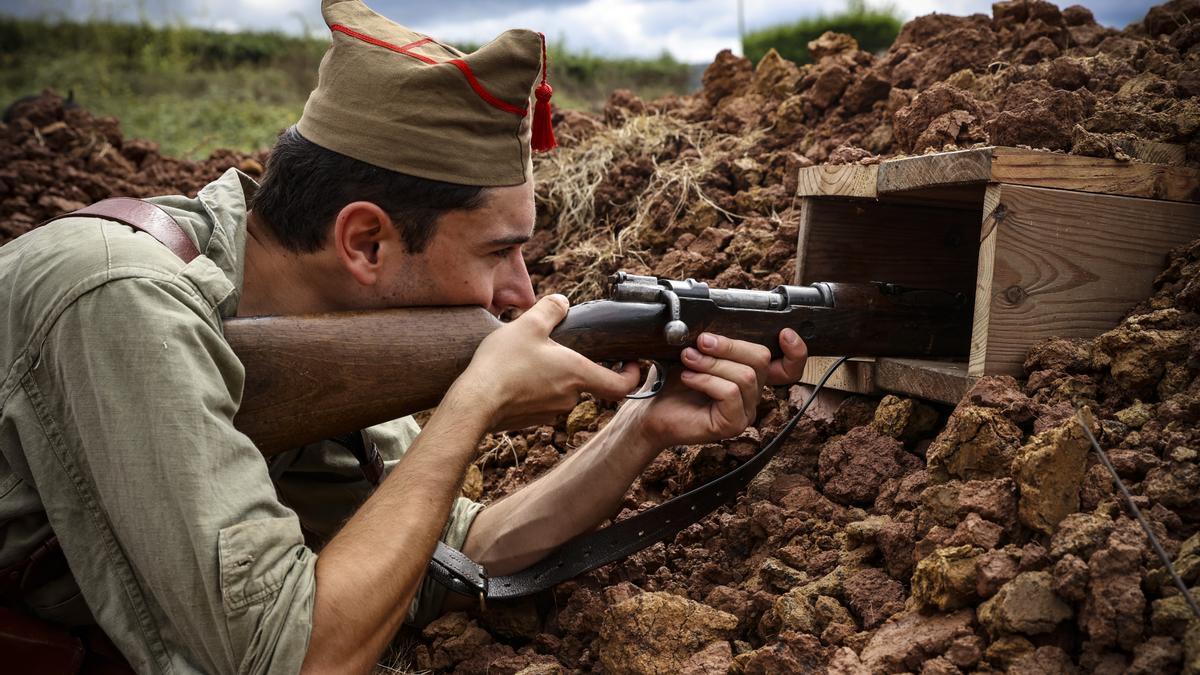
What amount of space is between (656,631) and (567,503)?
595 mm

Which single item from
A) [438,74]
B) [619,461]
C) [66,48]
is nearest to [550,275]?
[619,461]

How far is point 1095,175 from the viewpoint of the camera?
9.19 ft

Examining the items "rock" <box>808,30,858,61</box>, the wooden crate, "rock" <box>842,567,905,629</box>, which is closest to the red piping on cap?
the wooden crate

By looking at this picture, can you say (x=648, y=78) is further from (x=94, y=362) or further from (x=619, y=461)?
(x=94, y=362)

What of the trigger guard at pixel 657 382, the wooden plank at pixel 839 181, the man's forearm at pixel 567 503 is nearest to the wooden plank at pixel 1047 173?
the wooden plank at pixel 839 181

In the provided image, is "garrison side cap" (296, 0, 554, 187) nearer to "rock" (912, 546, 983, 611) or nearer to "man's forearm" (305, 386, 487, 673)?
"man's forearm" (305, 386, 487, 673)

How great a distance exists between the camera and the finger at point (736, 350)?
283 cm

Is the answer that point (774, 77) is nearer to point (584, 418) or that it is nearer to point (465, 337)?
point (584, 418)

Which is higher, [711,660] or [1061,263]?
[1061,263]

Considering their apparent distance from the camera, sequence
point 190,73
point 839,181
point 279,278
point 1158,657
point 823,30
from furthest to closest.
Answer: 1. point 190,73
2. point 823,30
3. point 839,181
4. point 279,278
5. point 1158,657

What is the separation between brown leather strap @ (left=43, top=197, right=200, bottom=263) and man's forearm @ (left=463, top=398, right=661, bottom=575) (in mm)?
1231

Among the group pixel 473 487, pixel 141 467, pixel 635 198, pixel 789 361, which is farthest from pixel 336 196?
pixel 635 198

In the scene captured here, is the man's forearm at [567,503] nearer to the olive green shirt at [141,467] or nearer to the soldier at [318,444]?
the soldier at [318,444]

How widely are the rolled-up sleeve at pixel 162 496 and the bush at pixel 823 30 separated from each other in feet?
38.1
